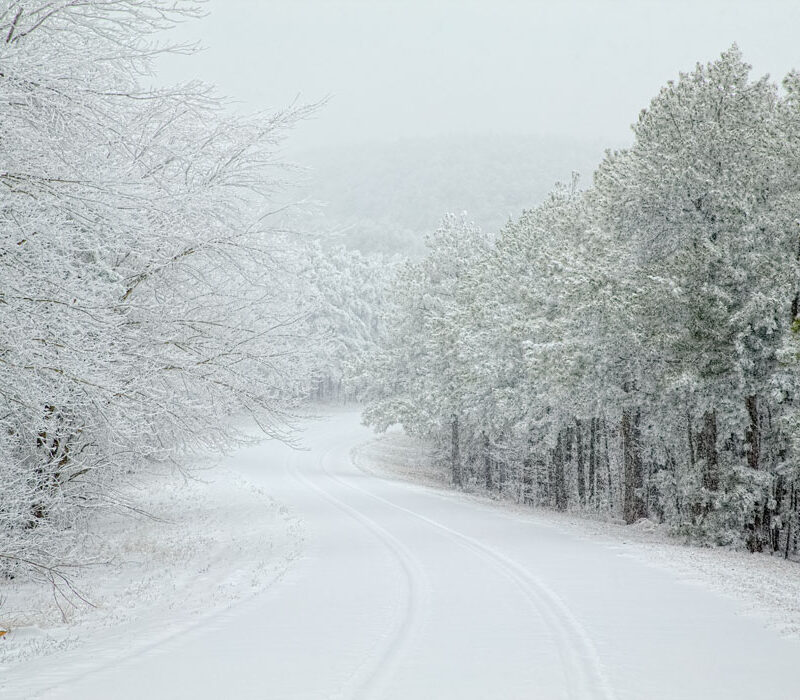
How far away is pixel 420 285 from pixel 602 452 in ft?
39.5

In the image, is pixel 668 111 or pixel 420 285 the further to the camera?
pixel 420 285

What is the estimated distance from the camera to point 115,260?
416 inches

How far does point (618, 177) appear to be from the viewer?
59.5 feet

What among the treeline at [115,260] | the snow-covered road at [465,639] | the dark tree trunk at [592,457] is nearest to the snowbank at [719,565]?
the snow-covered road at [465,639]

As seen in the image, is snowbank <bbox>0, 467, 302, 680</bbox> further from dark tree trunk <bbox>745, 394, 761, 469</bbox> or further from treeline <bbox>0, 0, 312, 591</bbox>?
dark tree trunk <bbox>745, 394, 761, 469</bbox>

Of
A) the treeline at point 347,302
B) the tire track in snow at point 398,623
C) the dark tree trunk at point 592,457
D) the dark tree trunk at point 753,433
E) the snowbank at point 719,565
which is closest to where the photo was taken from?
the tire track in snow at point 398,623

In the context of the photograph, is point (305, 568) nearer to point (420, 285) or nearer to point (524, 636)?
point (524, 636)

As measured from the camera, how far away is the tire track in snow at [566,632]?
240 inches

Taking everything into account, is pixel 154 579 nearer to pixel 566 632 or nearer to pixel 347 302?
pixel 566 632

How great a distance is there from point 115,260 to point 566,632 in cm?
753

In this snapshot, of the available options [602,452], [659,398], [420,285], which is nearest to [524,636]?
[659,398]

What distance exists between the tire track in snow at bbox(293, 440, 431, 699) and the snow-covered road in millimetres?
24

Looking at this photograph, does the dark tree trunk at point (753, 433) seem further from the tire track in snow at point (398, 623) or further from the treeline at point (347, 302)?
the treeline at point (347, 302)

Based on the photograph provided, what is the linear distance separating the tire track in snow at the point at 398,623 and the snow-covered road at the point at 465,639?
0.08 feet
